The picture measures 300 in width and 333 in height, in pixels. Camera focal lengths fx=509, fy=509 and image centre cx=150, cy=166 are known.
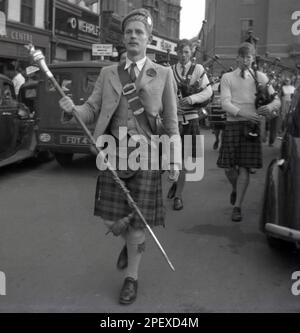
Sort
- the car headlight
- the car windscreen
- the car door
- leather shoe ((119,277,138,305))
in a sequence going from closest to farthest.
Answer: leather shoe ((119,277,138,305)) → the car windscreen → the car door → the car headlight

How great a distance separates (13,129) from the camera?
329 inches

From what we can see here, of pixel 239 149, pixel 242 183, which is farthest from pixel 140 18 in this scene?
pixel 242 183

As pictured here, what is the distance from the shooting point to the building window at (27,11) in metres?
20.4

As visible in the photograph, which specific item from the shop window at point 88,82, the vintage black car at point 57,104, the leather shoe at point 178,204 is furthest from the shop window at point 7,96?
the leather shoe at point 178,204

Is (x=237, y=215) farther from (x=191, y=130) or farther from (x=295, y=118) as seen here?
(x=295, y=118)

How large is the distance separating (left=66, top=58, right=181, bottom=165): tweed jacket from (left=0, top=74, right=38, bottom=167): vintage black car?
456 cm

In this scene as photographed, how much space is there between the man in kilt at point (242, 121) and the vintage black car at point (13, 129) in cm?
387

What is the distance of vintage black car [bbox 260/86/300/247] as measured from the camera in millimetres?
3926

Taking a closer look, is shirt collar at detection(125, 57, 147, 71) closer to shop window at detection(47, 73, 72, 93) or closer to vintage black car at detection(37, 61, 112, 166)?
vintage black car at detection(37, 61, 112, 166)

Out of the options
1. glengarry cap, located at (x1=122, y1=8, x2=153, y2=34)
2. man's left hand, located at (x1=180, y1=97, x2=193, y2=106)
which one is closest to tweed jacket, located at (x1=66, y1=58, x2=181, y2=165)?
glengarry cap, located at (x1=122, y1=8, x2=153, y2=34)

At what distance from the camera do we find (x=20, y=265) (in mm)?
4188
